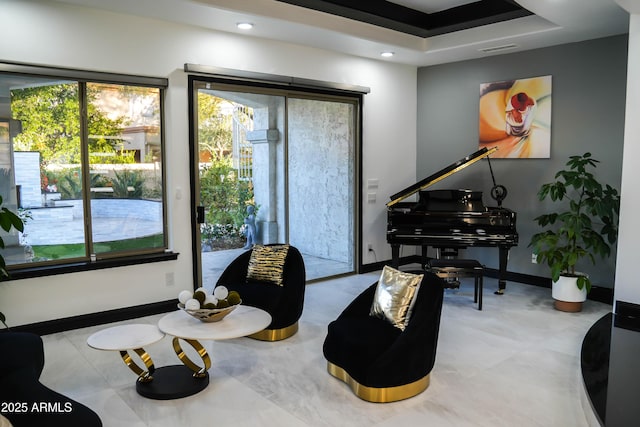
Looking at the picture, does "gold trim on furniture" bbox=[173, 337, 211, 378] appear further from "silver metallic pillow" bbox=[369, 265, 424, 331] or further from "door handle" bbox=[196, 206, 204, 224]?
"door handle" bbox=[196, 206, 204, 224]

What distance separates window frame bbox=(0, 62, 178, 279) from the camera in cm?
461

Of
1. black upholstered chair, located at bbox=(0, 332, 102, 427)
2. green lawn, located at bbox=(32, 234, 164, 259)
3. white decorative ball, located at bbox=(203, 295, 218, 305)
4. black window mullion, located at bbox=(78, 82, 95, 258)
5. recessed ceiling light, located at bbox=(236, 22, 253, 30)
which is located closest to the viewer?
black upholstered chair, located at bbox=(0, 332, 102, 427)

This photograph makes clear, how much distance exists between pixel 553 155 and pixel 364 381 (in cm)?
427

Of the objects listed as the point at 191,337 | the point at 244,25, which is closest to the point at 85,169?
the point at 244,25

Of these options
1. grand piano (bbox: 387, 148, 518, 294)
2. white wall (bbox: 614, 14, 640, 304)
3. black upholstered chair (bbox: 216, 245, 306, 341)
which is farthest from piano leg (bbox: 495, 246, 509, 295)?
black upholstered chair (bbox: 216, 245, 306, 341)

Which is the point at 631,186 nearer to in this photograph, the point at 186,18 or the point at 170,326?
the point at 170,326

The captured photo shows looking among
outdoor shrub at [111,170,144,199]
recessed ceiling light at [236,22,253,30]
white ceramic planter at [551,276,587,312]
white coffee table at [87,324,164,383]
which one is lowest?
white ceramic planter at [551,276,587,312]

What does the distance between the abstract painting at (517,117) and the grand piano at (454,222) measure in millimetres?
613

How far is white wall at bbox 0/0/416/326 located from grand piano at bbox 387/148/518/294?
4.47ft

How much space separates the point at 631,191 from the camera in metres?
4.71

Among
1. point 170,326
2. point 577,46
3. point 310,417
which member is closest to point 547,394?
point 310,417

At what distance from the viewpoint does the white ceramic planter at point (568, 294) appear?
541 centimetres

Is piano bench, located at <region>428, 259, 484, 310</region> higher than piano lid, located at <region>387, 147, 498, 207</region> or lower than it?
lower

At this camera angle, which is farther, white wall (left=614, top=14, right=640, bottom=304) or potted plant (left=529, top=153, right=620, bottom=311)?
potted plant (left=529, top=153, right=620, bottom=311)
